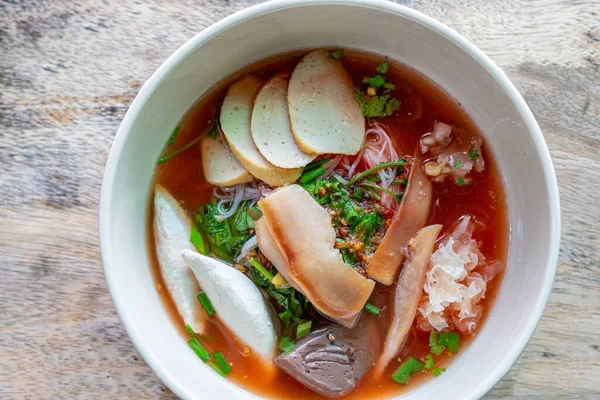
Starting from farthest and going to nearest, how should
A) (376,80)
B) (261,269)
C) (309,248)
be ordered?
(376,80) < (261,269) < (309,248)

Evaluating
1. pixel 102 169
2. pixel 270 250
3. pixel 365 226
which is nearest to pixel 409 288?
pixel 365 226

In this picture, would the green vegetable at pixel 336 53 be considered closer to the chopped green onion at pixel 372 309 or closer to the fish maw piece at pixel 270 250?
the fish maw piece at pixel 270 250

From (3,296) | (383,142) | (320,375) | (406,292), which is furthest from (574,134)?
(3,296)

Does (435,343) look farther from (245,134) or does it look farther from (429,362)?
(245,134)

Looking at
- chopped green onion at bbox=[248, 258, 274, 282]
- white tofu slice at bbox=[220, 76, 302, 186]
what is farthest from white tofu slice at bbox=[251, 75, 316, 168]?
chopped green onion at bbox=[248, 258, 274, 282]

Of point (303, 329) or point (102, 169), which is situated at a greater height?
point (102, 169)

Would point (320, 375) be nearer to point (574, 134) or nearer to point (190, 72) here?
point (190, 72)

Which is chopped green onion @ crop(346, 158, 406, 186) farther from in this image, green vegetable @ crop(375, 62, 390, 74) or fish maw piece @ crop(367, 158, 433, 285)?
green vegetable @ crop(375, 62, 390, 74)
